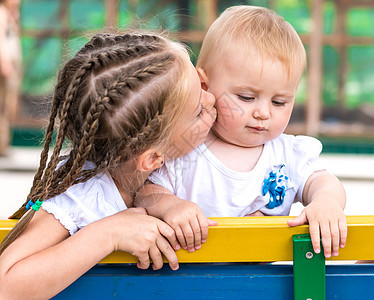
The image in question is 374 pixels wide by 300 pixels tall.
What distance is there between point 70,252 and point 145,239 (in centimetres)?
17

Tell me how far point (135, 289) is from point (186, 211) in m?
0.22

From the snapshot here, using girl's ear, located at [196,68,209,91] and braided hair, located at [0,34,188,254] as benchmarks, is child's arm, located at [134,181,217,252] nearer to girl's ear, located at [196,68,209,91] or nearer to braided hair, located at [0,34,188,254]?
braided hair, located at [0,34,188,254]

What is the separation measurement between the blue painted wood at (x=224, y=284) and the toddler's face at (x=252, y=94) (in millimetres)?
Result: 528

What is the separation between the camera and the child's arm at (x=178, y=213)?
1.25 meters

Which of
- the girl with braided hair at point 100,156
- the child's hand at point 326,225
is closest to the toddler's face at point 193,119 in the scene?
the girl with braided hair at point 100,156

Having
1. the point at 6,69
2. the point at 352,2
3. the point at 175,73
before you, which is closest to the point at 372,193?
the point at 352,2

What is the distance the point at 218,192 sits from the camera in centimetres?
172

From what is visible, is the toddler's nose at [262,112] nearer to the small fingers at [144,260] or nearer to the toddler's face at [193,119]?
the toddler's face at [193,119]

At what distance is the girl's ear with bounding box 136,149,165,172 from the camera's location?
143cm

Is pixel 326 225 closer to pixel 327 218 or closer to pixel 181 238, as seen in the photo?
pixel 327 218

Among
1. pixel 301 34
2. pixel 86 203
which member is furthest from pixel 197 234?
pixel 301 34

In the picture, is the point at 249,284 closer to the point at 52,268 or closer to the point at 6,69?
the point at 52,268

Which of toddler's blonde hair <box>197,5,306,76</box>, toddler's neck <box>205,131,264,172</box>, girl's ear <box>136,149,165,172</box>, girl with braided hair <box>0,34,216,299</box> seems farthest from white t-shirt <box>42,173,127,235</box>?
toddler's blonde hair <box>197,5,306,76</box>

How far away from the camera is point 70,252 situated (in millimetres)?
1244
